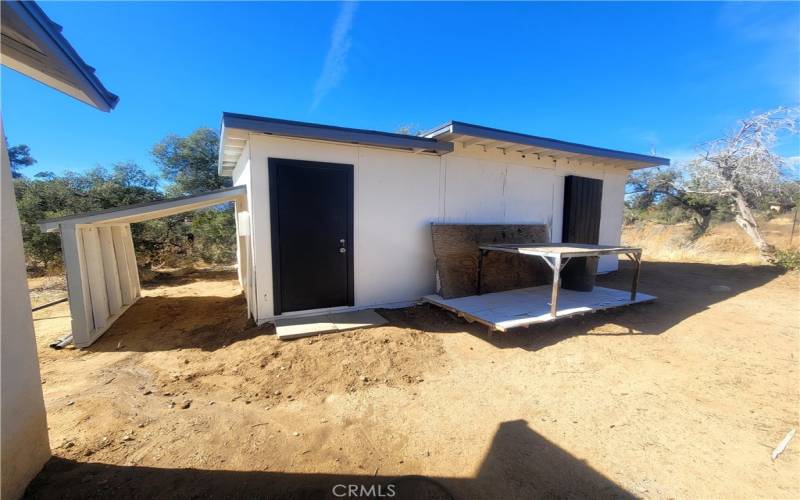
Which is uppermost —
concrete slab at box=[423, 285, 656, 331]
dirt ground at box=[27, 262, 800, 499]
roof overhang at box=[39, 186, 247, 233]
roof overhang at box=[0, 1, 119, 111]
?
roof overhang at box=[0, 1, 119, 111]

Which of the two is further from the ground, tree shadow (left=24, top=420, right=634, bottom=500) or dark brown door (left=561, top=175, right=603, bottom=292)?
dark brown door (left=561, top=175, right=603, bottom=292)

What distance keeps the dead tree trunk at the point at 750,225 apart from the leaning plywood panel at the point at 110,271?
58.1 feet

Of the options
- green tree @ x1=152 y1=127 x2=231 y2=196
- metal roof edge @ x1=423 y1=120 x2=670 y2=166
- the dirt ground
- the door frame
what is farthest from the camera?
green tree @ x1=152 y1=127 x2=231 y2=196

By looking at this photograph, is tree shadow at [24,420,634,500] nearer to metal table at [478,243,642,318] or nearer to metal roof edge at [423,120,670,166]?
metal table at [478,243,642,318]

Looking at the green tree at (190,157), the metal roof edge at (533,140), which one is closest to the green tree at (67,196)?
the green tree at (190,157)

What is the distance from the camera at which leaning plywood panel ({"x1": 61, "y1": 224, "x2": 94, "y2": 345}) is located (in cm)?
365

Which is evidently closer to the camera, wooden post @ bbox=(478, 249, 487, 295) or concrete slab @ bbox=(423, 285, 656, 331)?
concrete slab @ bbox=(423, 285, 656, 331)

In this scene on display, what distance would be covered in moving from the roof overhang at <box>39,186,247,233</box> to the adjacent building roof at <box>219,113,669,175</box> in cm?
79

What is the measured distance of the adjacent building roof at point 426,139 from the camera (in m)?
3.91

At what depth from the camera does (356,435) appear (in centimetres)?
235

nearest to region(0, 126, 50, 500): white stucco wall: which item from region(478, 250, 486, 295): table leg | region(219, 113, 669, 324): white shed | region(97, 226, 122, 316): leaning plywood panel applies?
region(219, 113, 669, 324): white shed

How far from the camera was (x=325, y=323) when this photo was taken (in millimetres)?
4301

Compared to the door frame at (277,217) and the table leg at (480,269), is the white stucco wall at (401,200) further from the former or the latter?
the table leg at (480,269)

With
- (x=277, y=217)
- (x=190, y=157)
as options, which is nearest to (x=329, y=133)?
(x=277, y=217)
